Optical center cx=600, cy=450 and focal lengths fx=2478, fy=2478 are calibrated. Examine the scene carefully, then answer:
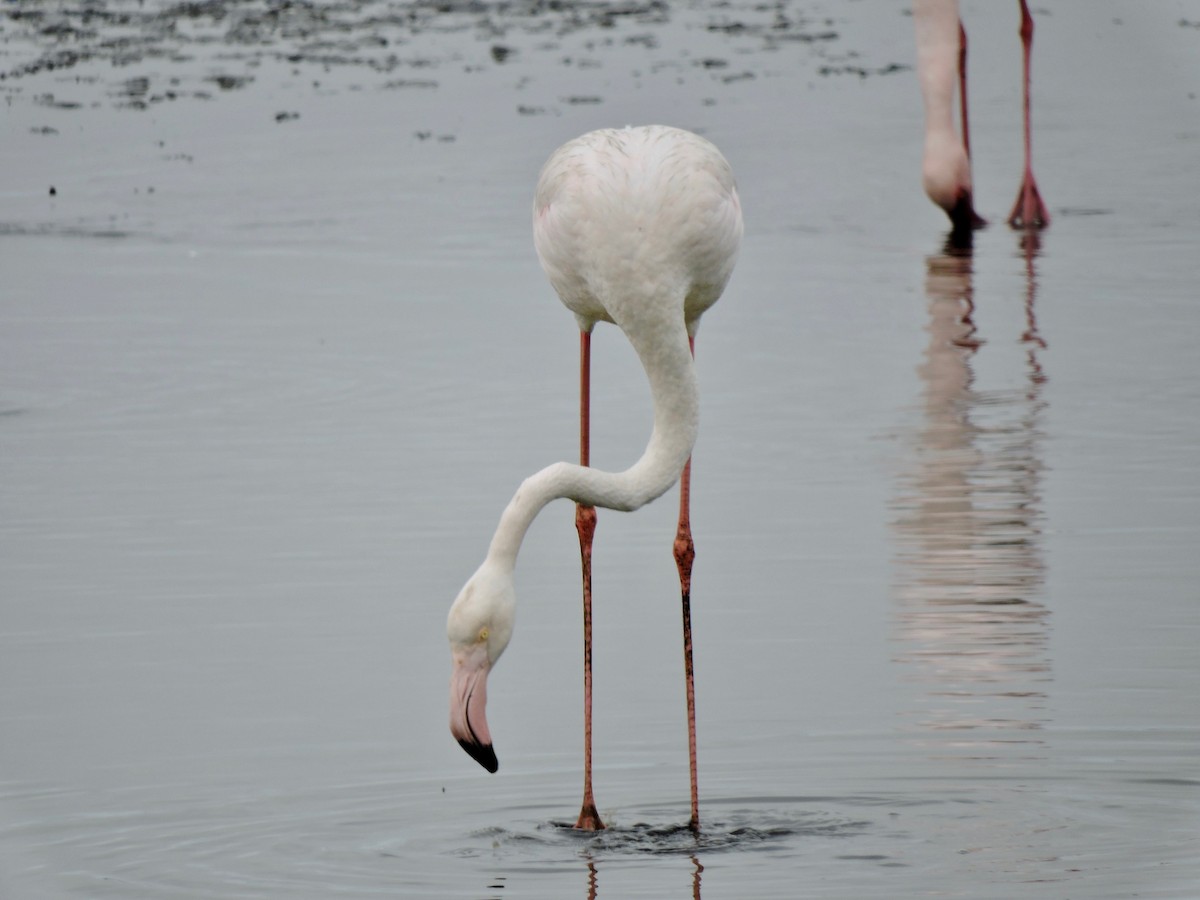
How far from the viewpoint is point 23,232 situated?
14344mm

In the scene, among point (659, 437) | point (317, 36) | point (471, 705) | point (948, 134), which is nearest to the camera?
point (471, 705)

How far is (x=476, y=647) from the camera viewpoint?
17.6 ft

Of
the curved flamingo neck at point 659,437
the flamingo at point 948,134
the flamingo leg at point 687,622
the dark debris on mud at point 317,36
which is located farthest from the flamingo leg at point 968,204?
the curved flamingo neck at point 659,437

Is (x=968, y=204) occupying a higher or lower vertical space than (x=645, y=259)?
higher

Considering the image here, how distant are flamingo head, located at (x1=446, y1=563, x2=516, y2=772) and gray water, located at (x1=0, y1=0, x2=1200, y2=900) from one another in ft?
0.95

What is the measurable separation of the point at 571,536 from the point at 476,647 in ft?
9.87

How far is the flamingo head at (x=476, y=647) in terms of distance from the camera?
5.32 metres

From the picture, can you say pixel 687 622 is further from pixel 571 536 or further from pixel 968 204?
pixel 968 204

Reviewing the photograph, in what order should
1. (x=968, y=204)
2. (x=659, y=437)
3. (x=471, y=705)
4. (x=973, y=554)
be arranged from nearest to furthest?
1. (x=471, y=705)
2. (x=659, y=437)
3. (x=973, y=554)
4. (x=968, y=204)

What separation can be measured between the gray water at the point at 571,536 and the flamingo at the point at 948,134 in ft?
0.97

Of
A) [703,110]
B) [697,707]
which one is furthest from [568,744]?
[703,110]

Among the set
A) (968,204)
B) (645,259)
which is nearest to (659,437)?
(645,259)

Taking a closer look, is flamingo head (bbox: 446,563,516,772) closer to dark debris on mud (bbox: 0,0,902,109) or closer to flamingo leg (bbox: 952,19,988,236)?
flamingo leg (bbox: 952,19,988,236)

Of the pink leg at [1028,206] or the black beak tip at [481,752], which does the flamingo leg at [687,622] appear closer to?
the black beak tip at [481,752]
